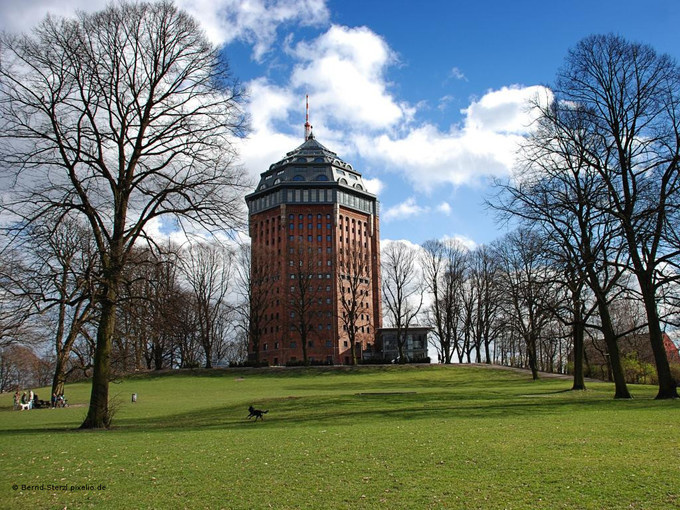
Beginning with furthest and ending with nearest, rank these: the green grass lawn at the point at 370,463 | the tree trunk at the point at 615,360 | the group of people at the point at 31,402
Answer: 1. the group of people at the point at 31,402
2. the tree trunk at the point at 615,360
3. the green grass lawn at the point at 370,463

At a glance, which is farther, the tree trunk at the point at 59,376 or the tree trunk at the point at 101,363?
the tree trunk at the point at 59,376

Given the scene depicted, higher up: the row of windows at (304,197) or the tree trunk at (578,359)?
the row of windows at (304,197)

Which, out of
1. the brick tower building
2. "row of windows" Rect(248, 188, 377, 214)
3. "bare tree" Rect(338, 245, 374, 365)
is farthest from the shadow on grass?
"row of windows" Rect(248, 188, 377, 214)

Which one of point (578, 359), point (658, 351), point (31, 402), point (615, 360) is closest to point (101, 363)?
point (31, 402)

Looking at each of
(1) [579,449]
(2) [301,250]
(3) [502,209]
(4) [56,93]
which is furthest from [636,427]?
(2) [301,250]

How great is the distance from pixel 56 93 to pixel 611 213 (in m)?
21.6

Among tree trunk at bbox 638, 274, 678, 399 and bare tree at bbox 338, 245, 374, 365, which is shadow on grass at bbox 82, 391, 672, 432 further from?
bare tree at bbox 338, 245, 374, 365

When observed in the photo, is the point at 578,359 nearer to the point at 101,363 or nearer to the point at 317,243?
the point at 101,363

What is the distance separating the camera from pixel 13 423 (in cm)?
2167

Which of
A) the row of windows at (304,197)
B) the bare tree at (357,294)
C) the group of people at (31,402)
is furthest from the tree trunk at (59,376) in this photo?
the row of windows at (304,197)

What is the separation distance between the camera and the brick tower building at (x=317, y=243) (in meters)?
89.6

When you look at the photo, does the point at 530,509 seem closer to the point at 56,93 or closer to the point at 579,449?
the point at 579,449

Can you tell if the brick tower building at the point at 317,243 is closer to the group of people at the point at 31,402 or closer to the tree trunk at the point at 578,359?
the tree trunk at the point at 578,359

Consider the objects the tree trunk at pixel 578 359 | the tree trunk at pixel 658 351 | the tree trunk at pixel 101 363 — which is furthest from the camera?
the tree trunk at pixel 578 359
